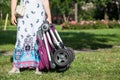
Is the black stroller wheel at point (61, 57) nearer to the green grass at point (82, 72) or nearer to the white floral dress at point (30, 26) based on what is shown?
the green grass at point (82, 72)

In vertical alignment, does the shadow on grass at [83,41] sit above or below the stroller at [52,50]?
below

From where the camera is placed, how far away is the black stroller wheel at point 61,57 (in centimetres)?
828

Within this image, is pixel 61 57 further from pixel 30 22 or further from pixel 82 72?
pixel 30 22

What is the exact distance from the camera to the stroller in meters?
8.30

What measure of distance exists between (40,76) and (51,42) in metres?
0.67

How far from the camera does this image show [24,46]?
8531 mm

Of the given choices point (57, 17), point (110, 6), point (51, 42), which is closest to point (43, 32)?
point (51, 42)

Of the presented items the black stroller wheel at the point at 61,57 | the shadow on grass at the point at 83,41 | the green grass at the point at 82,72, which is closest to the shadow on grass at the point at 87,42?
the shadow on grass at the point at 83,41

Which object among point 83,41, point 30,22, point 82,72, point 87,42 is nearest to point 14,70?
point 30,22

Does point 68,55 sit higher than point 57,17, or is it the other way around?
point 68,55

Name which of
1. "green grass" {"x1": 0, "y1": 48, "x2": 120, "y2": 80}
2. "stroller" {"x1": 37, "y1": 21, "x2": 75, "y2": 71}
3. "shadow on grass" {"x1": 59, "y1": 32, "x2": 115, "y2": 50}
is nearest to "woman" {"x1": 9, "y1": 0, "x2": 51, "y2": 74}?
"stroller" {"x1": 37, "y1": 21, "x2": 75, "y2": 71}

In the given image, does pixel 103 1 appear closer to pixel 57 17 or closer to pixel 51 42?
pixel 51 42

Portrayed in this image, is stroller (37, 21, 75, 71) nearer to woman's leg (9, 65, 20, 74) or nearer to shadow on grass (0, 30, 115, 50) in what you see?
woman's leg (9, 65, 20, 74)

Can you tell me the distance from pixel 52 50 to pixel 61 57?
231 millimetres
